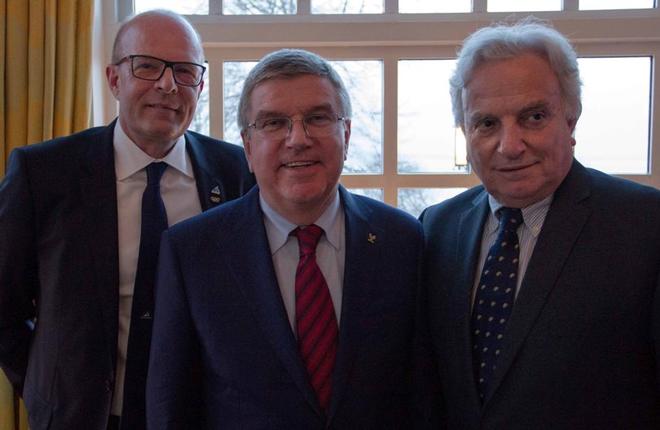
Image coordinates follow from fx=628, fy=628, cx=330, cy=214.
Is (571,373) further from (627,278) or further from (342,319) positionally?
(342,319)

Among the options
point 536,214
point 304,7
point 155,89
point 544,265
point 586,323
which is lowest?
point 586,323

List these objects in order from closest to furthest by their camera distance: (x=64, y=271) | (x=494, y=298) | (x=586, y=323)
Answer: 1. (x=586, y=323)
2. (x=494, y=298)
3. (x=64, y=271)

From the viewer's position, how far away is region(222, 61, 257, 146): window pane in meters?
2.92

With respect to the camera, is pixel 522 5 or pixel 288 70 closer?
pixel 288 70

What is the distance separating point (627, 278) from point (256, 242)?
79 centimetres

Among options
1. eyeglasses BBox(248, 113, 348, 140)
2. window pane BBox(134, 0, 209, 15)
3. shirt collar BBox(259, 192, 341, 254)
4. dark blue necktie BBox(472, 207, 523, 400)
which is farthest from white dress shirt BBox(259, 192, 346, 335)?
window pane BBox(134, 0, 209, 15)

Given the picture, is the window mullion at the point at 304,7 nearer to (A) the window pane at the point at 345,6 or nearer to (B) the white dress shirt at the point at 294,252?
(A) the window pane at the point at 345,6

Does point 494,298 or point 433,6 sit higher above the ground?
point 433,6

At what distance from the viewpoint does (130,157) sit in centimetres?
175

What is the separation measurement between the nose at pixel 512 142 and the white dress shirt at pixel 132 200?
877 millimetres

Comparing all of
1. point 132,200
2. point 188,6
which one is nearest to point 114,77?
point 132,200

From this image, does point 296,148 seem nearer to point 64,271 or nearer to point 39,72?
point 64,271

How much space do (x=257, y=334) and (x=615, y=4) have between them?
2.39m

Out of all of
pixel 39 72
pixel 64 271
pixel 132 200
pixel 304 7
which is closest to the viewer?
pixel 64 271
